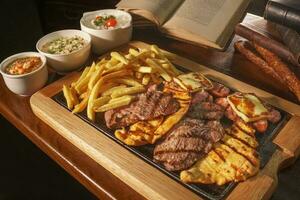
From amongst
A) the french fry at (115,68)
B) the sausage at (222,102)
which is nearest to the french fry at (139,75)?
the french fry at (115,68)

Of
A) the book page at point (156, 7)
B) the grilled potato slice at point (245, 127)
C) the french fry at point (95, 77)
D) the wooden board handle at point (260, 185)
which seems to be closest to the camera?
the wooden board handle at point (260, 185)

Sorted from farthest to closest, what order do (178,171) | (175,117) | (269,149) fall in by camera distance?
1. (175,117)
2. (269,149)
3. (178,171)

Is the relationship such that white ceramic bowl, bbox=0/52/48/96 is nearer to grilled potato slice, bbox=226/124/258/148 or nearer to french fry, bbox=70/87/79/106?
french fry, bbox=70/87/79/106

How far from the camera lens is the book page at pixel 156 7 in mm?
2273

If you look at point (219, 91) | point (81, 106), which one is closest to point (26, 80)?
point (81, 106)

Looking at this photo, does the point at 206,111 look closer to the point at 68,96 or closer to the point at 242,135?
the point at 242,135

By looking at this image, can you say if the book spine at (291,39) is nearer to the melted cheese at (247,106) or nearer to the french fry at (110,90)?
the melted cheese at (247,106)

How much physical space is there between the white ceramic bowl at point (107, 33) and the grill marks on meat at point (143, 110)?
628 millimetres

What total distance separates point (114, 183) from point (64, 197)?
2.07 ft

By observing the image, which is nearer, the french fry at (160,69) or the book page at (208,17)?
the french fry at (160,69)

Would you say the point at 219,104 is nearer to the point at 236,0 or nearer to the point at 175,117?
the point at 175,117

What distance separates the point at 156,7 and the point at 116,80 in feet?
2.39

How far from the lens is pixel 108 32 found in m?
2.13

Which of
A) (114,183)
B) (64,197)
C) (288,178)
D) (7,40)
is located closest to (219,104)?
(288,178)
